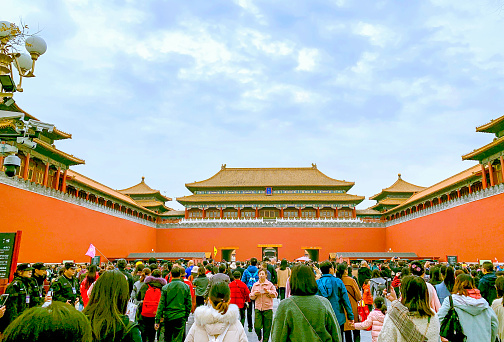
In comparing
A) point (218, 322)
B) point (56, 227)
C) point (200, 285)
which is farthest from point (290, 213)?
point (218, 322)

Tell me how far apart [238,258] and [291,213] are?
6.52 meters

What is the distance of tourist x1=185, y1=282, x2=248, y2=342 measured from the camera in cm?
299

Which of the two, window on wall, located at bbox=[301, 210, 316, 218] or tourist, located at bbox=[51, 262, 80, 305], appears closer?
tourist, located at bbox=[51, 262, 80, 305]

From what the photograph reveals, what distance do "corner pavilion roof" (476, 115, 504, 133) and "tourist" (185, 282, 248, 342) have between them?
67.9 ft

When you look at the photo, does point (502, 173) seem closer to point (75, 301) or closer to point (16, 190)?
point (75, 301)

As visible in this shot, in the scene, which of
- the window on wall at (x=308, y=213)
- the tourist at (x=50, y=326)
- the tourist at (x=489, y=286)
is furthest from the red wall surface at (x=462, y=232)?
the tourist at (x=50, y=326)

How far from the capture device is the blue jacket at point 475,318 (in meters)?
3.41

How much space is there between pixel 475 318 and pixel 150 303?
4.08 metres

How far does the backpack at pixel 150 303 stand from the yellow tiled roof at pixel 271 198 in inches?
1107

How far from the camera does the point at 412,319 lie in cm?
268

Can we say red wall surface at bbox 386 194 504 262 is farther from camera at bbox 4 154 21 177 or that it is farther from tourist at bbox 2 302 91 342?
tourist at bbox 2 302 91 342

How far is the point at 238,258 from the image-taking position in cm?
3198

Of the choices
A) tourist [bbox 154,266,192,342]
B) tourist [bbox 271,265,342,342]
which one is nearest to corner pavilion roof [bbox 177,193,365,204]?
tourist [bbox 154,266,192,342]

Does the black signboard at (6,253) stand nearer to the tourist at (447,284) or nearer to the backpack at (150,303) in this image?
the backpack at (150,303)
